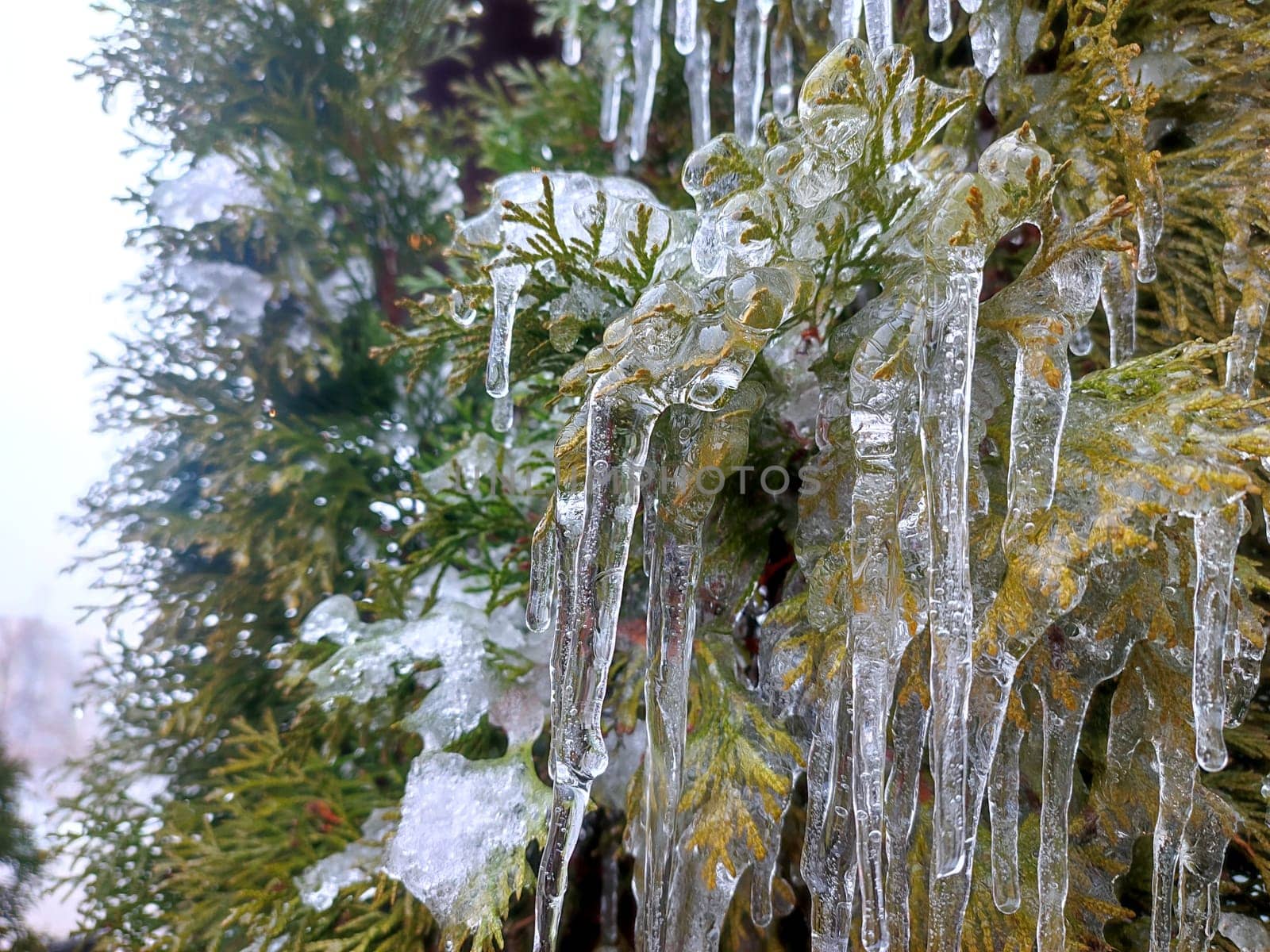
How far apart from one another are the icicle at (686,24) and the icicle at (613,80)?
0.88 feet

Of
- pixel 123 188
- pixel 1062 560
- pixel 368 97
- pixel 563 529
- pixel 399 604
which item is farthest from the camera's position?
pixel 368 97

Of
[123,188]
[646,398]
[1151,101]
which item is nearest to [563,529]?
[646,398]

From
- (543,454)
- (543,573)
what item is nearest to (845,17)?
(543,454)

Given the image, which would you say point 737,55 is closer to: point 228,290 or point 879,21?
point 879,21

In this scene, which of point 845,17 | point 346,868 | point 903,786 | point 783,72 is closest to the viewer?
point 903,786

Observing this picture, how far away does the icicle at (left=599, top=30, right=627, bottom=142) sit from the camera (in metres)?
1.30

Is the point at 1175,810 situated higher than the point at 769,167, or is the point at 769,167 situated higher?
the point at 769,167

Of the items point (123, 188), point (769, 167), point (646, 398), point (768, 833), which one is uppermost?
point (123, 188)

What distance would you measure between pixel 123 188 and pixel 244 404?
437mm

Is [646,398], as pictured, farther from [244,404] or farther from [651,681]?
[244,404]

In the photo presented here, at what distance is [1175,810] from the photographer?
2.24ft

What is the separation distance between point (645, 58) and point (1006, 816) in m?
1.10

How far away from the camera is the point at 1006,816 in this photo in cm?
72

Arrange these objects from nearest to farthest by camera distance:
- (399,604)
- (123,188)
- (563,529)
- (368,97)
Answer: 1. (563,529)
2. (399,604)
3. (123,188)
4. (368,97)
